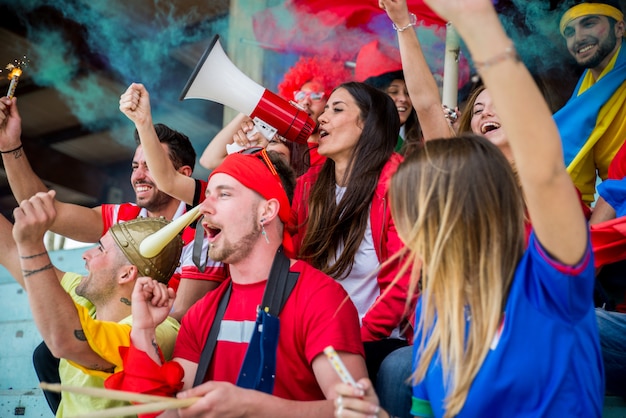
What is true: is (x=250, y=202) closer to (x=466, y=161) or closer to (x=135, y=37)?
(x=466, y=161)

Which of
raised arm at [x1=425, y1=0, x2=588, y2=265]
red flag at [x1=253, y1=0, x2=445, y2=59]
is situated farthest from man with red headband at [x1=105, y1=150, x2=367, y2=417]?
red flag at [x1=253, y1=0, x2=445, y2=59]

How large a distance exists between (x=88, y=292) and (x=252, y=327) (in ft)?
2.57

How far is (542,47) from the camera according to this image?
4145 mm

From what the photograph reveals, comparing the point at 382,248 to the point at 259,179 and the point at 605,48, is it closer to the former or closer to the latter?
the point at 259,179

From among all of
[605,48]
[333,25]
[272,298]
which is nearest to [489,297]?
[272,298]

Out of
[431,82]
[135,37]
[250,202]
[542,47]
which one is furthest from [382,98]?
[135,37]

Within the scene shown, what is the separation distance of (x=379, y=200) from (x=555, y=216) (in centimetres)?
136

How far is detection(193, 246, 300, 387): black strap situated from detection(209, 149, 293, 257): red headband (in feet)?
0.74

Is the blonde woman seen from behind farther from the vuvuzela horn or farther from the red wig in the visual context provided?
the red wig

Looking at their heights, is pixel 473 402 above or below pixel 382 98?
below

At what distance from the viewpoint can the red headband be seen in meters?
2.65

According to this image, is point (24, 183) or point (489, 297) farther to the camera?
point (24, 183)

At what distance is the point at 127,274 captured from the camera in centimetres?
282

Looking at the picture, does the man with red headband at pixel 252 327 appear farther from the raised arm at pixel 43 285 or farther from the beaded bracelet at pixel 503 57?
the beaded bracelet at pixel 503 57
